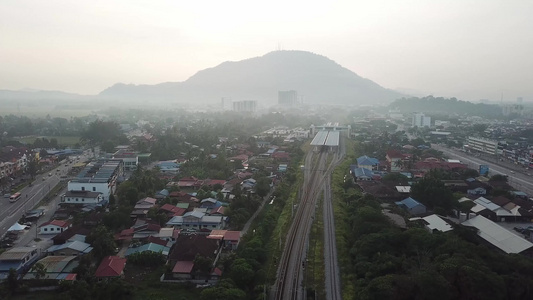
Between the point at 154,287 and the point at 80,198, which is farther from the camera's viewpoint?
the point at 80,198

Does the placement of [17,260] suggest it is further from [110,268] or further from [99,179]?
[99,179]

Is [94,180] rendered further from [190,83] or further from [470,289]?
[190,83]

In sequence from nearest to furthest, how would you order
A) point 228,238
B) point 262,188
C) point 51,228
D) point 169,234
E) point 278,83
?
point 228,238 < point 169,234 < point 51,228 < point 262,188 < point 278,83

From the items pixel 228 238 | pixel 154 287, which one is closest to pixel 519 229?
pixel 228 238

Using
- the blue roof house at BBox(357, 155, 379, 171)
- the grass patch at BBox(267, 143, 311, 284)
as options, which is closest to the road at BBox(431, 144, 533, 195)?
the blue roof house at BBox(357, 155, 379, 171)

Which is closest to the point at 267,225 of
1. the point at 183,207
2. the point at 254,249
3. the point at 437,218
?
the point at 254,249
